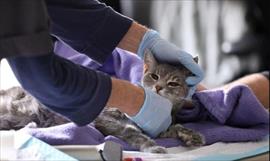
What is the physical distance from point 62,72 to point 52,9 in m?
0.16

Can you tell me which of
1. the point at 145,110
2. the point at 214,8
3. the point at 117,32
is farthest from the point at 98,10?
the point at 214,8

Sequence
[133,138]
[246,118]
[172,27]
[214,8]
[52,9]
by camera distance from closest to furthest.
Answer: [52,9] < [133,138] < [246,118] < [172,27] < [214,8]

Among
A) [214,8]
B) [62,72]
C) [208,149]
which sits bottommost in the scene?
[208,149]

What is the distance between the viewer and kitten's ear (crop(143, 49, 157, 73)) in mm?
1013

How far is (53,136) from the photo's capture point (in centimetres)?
87

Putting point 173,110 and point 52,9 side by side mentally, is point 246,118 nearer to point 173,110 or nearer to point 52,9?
point 173,110

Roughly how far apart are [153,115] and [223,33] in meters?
0.76

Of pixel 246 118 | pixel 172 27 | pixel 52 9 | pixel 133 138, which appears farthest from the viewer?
pixel 172 27

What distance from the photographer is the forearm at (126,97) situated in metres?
0.77

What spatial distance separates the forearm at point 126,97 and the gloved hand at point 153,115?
0.02 metres

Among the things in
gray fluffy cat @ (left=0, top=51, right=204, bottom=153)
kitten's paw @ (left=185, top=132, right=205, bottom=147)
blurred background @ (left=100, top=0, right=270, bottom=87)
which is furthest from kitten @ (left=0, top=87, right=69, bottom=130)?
blurred background @ (left=100, top=0, right=270, bottom=87)

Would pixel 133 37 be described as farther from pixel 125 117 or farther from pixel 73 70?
pixel 73 70

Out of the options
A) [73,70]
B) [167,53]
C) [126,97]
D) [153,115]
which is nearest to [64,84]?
[73,70]

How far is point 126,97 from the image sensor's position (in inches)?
31.3
